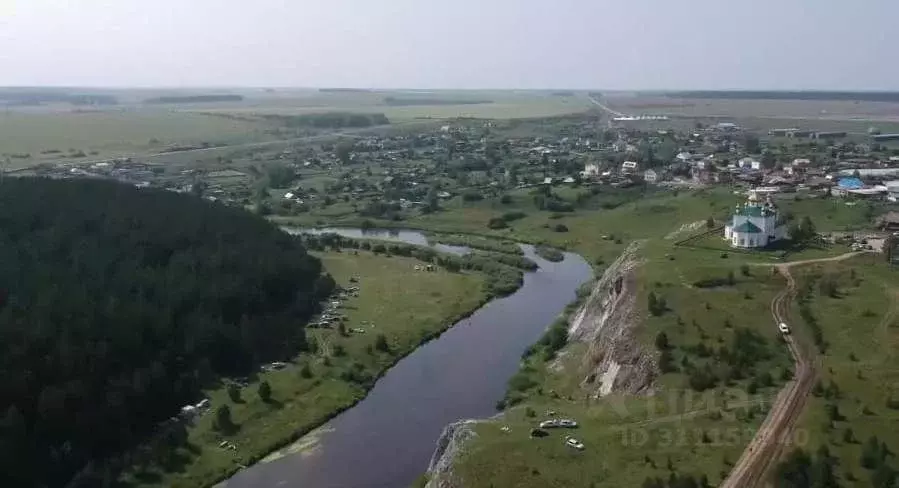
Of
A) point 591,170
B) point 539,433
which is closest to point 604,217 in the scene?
point 591,170

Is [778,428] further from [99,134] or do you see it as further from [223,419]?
[99,134]

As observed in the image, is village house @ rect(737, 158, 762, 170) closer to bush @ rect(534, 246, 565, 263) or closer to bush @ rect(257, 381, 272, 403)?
bush @ rect(534, 246, 565, 263)

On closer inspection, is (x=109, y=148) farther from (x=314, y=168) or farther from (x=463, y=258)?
(x=463, y=258)

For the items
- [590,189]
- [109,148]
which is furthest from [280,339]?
[109,148]

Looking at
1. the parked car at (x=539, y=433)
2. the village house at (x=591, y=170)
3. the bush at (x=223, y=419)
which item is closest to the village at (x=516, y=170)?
the village house at (x=591, y=170)

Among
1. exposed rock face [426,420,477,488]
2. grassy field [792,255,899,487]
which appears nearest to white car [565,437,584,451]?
exposed rock face [426,420,477,488]

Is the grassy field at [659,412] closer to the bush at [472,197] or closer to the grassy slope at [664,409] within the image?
the grassy slope at [664,409]
